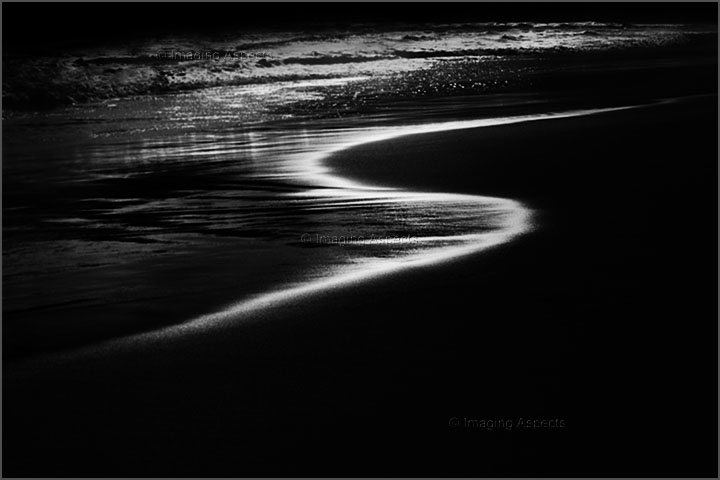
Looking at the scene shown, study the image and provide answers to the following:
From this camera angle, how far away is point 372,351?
13.2 feet

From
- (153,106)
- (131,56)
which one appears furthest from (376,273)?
(131,56)

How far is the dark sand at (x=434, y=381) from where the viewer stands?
325 centimetres

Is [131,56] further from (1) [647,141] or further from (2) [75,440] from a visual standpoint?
(2) [75,440]

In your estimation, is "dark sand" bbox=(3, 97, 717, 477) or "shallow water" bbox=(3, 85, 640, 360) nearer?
"dark sand" bbox=(3, 97, 717, 477)

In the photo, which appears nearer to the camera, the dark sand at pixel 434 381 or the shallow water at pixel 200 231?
the dark sand at pixel 434 381

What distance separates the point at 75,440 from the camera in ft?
11.1

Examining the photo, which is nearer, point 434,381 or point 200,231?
point 434,381

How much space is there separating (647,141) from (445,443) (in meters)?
6.19

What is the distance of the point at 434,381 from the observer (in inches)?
147

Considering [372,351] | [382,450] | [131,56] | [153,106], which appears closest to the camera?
[382,450]

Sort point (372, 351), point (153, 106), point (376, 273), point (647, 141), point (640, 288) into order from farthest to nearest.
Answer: point (153, 106) → point (647, 141) → point (376, 273) → point (640, 288) → point (372, 351)

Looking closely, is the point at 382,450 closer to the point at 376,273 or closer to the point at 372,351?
the point at 372,351

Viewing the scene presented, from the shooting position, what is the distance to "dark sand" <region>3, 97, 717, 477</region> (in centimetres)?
325

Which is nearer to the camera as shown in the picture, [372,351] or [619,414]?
[619,414]
